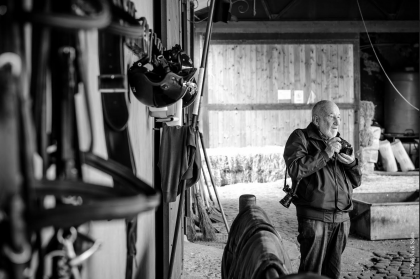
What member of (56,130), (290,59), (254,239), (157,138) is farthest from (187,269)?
(290,59)

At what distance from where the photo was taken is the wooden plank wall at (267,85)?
12.8m

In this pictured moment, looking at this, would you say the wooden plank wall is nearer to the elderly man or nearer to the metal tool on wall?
the elderly man

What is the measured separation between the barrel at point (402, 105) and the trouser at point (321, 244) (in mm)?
10965

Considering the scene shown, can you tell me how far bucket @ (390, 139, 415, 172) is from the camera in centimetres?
1312

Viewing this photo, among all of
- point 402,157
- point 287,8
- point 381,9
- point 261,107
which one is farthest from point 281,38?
point 402,157

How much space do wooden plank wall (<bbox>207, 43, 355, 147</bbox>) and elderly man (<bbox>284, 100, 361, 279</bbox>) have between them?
8.54 m

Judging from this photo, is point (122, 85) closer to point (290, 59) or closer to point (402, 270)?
point (402, 270)

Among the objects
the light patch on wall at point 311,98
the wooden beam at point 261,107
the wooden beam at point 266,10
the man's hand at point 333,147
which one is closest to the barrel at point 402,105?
the light patch on wall at point 311,98

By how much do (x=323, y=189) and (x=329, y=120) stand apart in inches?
22.1

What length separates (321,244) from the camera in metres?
4.18

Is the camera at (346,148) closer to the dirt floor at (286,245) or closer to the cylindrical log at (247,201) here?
the cylindrical log at (247,201)

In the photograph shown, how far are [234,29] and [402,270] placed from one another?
8410 millimetres

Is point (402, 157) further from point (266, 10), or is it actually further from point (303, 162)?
point (303, 162)

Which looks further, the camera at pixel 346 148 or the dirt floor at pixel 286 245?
the dirt floor at pixel 286 245
